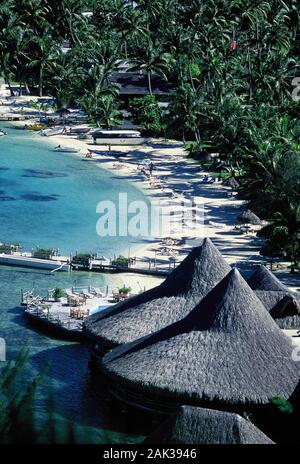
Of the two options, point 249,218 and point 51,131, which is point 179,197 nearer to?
point 249,218

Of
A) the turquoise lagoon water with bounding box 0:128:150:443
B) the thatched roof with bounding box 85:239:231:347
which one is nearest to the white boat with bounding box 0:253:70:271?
the turquoise lagoon water with bounding box 0:128:150:443

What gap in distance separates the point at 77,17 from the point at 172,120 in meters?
26.9

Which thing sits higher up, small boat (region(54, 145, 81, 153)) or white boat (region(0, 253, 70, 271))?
small boat (region(54, 145, 81, 153))

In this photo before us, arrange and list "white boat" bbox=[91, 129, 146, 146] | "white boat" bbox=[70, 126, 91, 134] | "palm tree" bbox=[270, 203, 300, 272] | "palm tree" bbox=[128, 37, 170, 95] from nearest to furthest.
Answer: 1. "palm tree" bbox=[270, 203, 300, 272]
2. "white boat" bbox=[91, 129, 146, 146]
3. "white boat" bbox=[70, 126, 91, 134]
4. "palm tree" bbox=[128, 37, 170, 95]

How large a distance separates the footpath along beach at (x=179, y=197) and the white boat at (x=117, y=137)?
2.13 feet

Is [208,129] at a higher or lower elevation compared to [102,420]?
Result: higher

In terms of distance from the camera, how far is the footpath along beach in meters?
56.8

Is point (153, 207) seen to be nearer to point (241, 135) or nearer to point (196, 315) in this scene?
point (241, 135)

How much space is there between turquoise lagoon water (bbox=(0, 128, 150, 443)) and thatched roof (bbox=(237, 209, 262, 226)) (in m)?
6.36

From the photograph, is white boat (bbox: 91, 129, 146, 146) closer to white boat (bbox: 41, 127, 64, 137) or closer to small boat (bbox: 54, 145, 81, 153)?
small boat (bbox: 54, 145, 81, 153)

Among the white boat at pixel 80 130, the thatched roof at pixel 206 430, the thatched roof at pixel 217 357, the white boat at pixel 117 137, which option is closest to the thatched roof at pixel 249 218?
the thatched roof at pixel 217 357

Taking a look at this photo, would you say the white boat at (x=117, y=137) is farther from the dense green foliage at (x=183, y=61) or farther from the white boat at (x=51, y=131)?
the white boat at (x=51, y=131)
